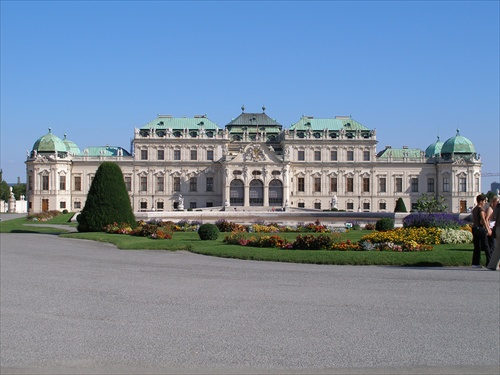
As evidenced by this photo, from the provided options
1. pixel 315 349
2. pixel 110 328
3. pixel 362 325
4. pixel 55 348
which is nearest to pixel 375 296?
pixel 362 325

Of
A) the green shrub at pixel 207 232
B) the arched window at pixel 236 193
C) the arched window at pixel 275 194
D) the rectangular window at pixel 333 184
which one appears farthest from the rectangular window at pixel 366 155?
the green shrub at pixel 207 232

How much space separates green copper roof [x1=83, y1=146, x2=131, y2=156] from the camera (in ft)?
284

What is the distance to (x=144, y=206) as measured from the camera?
84500mm

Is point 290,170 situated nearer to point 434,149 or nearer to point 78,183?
point 434,149

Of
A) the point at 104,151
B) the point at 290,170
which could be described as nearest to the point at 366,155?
the point at 290,170

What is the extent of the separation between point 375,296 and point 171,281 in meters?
5.63

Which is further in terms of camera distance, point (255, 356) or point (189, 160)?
point (189, 160)

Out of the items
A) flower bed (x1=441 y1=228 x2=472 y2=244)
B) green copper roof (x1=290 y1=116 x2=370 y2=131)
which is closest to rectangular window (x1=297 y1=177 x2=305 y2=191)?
green copper roof (x1=290 y1=116 x2=370 y2=131)

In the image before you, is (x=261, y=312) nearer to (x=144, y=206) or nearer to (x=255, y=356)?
(x=255, y=356)

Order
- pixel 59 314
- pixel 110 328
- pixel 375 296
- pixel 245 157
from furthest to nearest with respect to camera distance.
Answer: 1. pixel 245 157
2. pixel 375 296
3. pixel 59 314
4. pixel 110 328

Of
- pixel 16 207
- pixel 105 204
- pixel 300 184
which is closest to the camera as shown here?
pixel 105 204

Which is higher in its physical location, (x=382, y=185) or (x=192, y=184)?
(x=192, y=184)

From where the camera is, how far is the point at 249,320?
1273 cm

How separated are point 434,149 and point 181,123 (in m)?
34.3
